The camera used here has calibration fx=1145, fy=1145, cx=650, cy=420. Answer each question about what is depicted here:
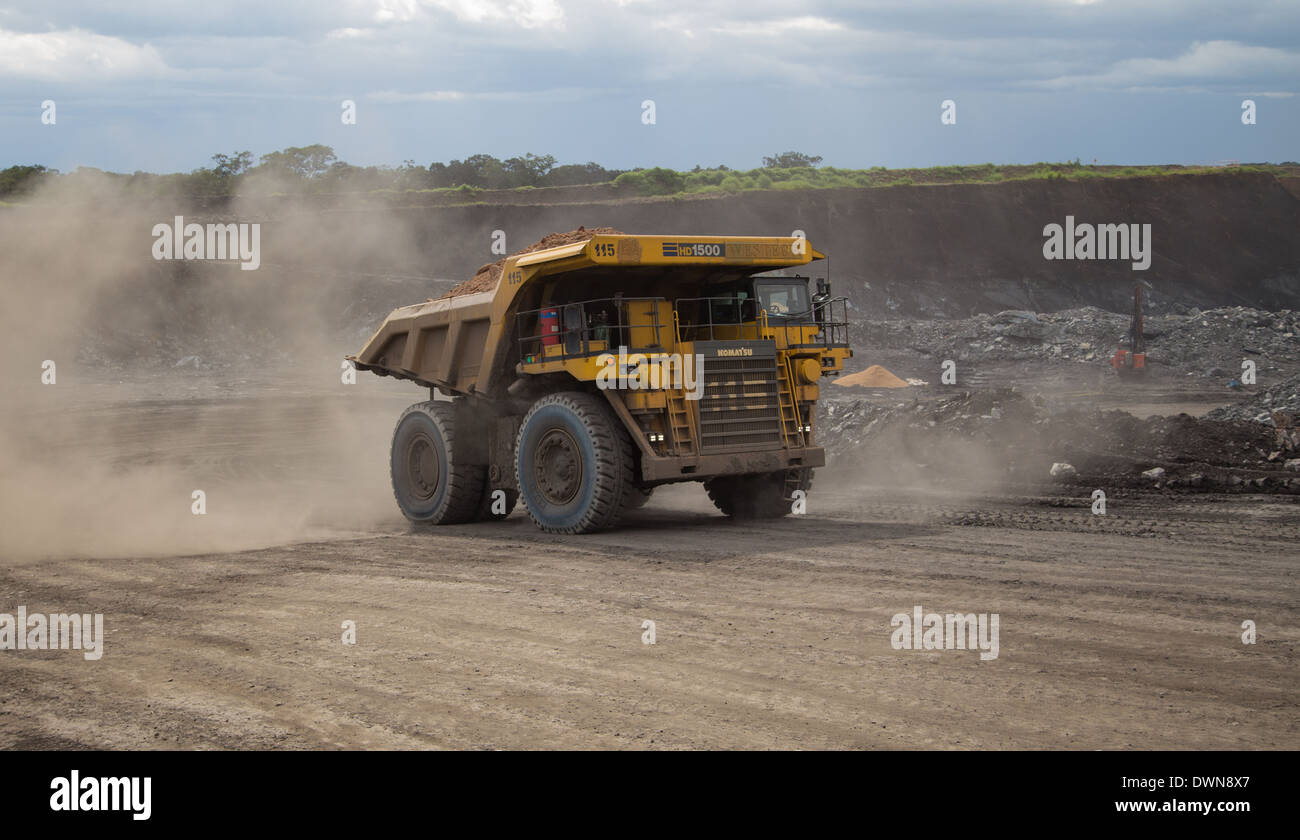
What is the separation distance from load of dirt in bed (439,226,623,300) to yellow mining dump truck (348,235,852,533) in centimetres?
23

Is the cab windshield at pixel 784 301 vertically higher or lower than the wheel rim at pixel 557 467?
higher

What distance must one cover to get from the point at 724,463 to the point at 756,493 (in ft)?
5.17

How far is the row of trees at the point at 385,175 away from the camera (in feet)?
171

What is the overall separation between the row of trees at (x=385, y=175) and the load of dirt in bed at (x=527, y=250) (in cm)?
4179

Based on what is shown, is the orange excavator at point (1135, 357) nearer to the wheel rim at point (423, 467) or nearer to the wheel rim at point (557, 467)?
the wheel rim at point (423, 467)

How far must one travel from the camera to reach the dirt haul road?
5277mm

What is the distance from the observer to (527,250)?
506 inches
